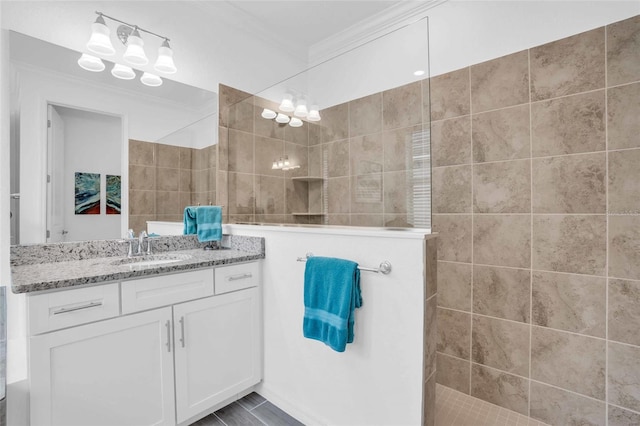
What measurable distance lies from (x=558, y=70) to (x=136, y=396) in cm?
281

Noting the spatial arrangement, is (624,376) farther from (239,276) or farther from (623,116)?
(239,276)

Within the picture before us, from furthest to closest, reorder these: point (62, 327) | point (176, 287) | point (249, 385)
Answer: point (249, 385)
point (176, 287)
point (62, 327)

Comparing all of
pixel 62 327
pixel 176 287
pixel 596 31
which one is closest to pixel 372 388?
pixel 176 287

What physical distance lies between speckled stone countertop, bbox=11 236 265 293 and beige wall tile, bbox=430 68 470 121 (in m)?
1.57

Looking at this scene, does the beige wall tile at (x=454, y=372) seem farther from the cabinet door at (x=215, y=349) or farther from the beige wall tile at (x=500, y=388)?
the cabinet door at (x=215, y=349)

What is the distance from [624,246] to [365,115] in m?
1.68

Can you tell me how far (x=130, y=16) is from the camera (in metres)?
1.94

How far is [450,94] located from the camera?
7.00 ft

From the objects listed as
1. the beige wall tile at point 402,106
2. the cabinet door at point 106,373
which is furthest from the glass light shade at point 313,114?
Answer: the cabinet door at point 106,373

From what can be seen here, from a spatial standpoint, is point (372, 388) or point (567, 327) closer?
point (372, 388)

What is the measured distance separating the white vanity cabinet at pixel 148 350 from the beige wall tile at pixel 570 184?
71.3 inches

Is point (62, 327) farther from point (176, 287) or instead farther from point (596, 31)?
point (596, 31)

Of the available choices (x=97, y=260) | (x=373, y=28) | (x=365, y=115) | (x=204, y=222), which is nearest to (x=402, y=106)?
(x=365, y=115)

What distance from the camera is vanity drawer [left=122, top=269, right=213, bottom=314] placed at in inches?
54.8
